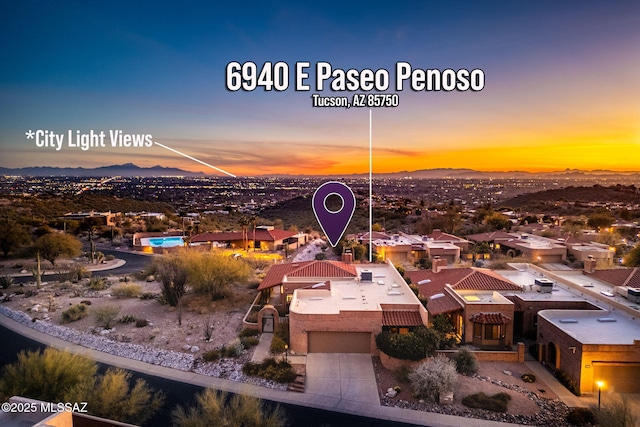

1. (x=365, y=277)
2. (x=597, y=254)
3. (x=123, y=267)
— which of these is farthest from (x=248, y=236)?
(x=597, y=254)

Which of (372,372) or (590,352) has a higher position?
(590,352)

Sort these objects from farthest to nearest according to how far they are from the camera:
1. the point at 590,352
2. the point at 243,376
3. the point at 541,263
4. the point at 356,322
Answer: the point at 541,263
the point at 356,322
the point at 243,376
the point at 590,352

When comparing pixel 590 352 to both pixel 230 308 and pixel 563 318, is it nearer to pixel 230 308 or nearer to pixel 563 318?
pixel 563 318

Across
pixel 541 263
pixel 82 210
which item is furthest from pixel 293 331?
pixel 82 210

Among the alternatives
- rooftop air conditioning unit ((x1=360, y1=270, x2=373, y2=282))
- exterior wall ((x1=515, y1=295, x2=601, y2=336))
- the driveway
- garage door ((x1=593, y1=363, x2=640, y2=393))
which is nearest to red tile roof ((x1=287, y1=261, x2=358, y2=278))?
rooftop air conditioning unit ((x1=360, y1=270, x2=373, y2=282))

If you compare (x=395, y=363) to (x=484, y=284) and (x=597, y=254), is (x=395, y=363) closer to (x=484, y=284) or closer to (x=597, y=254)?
(x=484, y=284)

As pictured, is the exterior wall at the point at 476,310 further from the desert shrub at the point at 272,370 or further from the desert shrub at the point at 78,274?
the desert shrub at the point at 78,274
